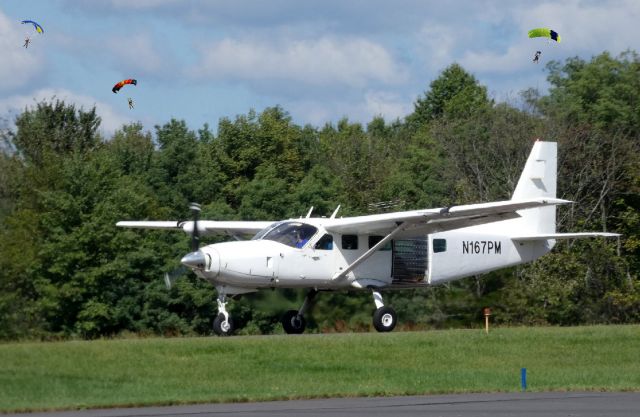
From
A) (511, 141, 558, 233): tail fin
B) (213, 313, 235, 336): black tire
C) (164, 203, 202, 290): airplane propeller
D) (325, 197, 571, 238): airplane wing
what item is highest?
(511, 141, 558, 233): tail fin

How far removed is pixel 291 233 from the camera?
27.9 m

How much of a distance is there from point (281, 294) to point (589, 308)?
20248 mm

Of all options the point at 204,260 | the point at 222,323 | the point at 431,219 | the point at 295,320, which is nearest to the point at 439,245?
the point at 431,219

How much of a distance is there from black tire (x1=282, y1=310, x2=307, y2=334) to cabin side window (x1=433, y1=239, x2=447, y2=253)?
395 centimetres

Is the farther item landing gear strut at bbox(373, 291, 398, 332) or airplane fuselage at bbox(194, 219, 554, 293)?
landing gear strut at bbox(373, 291, 398, 332)

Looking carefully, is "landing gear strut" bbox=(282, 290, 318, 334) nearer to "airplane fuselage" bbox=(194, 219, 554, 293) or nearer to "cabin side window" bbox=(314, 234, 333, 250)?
"airplane fuselage" bbox=(194, 219, 554, 293)

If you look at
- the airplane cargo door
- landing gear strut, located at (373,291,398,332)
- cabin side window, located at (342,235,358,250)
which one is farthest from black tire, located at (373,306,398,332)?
cabin side window, located at (342,235,358,250)

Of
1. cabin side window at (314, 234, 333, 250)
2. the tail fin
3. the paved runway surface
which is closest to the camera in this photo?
the paved runway surface

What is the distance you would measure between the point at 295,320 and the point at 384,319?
2182 millimetres

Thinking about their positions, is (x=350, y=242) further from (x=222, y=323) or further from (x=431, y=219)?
(x=222, y=323)

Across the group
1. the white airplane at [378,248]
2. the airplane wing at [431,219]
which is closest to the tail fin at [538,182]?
the white airplane at [378,248]

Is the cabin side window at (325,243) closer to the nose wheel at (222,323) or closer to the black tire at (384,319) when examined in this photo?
the black tire at (384,319)

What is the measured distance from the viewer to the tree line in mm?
37344

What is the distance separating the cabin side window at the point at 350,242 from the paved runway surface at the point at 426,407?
9853 mm
